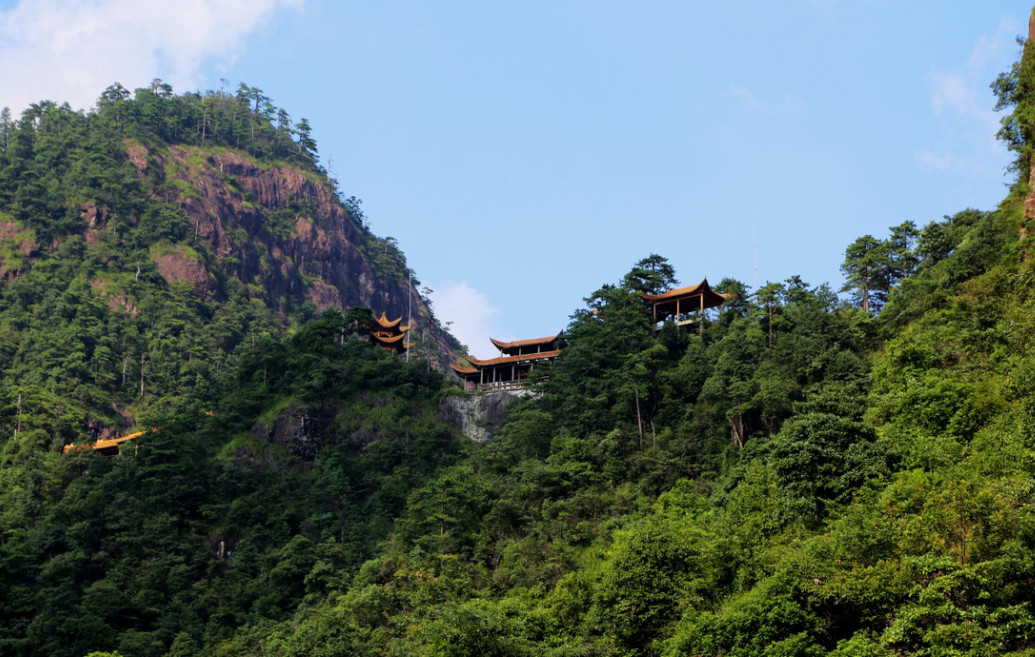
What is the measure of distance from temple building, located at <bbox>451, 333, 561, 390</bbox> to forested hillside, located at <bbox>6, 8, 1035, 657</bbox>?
2129 mm

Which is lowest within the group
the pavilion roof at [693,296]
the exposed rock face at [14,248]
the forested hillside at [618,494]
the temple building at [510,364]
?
the forested hillside at [618,494]

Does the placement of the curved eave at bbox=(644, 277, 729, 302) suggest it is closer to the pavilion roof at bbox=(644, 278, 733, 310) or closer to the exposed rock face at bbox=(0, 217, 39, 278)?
the pavilion roof at bbox=(644, 278, 733, 310)

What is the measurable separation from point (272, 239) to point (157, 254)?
55.0ft

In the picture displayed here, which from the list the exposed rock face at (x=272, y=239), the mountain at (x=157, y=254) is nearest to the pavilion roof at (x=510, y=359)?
the mountain at (x=157, y=254)

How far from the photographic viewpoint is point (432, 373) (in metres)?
53.1

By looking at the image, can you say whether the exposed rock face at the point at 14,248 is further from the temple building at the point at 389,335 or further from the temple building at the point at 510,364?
the temple building at the point at 510,364

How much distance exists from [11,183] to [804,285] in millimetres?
69778

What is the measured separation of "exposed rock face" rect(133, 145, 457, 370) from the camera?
285 ft

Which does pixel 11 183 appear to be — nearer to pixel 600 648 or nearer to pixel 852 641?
pixel 600 648

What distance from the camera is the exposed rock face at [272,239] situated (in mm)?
86812

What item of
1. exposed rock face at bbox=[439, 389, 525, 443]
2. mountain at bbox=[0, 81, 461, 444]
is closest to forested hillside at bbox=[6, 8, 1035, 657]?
exposed rock face at bbox=[439, 389, 525, 443]

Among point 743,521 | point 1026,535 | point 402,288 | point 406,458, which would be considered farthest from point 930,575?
point 402,288

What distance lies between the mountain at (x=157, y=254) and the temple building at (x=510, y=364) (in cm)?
2108

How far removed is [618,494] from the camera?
3494cm
